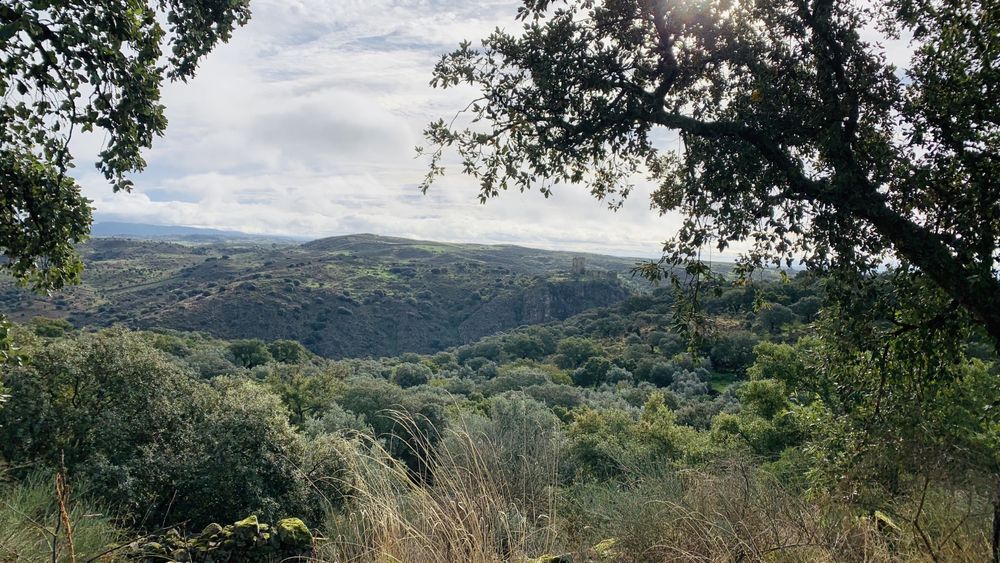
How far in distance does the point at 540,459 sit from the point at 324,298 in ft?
365

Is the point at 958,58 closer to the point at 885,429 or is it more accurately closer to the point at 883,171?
the point at 883,171

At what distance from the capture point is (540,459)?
15.7 ft

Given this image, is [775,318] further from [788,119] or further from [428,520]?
[428,520]

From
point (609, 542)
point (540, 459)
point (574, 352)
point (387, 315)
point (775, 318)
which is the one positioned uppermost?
point (540, 459)

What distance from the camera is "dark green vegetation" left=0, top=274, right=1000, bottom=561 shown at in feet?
10.3

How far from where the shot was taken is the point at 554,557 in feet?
11.6

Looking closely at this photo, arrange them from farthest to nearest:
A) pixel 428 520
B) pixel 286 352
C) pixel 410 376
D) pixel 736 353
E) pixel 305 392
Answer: pixel 286 352 → pixel 410 376 → pixel 736 353 → pixel 305 392 → pixel 428 520

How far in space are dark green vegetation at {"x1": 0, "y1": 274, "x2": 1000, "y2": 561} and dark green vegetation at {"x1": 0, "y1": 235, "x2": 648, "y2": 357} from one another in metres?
66.2

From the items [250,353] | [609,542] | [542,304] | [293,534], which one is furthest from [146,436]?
[542,304]

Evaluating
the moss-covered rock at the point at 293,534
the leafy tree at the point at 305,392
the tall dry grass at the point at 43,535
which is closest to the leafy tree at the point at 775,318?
the leafy tree at the point at 305,392

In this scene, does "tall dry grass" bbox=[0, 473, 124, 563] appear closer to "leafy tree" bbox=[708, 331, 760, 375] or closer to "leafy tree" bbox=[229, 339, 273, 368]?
"leafy tree" bbox=[708, 331, 760, 375]

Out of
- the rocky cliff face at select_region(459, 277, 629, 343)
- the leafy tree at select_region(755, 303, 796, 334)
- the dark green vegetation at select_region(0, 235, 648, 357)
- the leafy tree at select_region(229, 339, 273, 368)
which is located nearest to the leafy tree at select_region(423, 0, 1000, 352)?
the leafy tree at select_region(755, 303, 796, 334)

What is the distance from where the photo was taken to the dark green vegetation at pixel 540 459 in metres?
3.13

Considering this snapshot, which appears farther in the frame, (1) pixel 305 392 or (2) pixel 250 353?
(2) pixel 250 353
